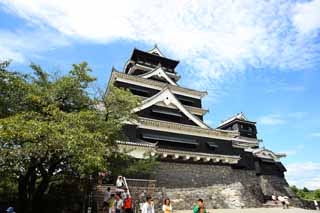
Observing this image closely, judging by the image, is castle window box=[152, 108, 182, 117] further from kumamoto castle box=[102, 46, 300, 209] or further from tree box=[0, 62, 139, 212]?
tree box=[0, 62, 139, 212]

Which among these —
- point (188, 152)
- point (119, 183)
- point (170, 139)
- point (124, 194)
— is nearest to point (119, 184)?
point (119, 183)

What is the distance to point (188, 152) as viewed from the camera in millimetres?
16984

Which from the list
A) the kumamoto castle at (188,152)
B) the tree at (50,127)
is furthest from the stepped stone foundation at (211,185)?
the tree at (50,127)

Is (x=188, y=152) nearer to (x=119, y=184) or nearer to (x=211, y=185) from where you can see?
(x=211, y=185)

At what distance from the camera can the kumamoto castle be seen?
14391mm

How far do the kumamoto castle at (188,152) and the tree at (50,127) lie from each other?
8.38 ft

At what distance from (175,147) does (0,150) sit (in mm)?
11903

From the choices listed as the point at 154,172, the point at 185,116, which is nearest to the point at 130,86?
the point at 185,116

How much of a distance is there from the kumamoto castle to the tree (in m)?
2.55

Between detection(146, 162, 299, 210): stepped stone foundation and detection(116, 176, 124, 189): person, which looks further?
detection(146, 162, 299, 210): stepped stone foundation

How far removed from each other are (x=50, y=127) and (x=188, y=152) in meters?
11.2

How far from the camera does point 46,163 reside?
8.60 m

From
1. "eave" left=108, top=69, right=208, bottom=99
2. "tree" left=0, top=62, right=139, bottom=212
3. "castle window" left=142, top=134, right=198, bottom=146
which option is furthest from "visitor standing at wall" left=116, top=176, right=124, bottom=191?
"eave" left=108, top=69, right=208, bottom=99

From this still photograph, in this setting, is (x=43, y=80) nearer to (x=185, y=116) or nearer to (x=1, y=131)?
(x=1, y=131)
